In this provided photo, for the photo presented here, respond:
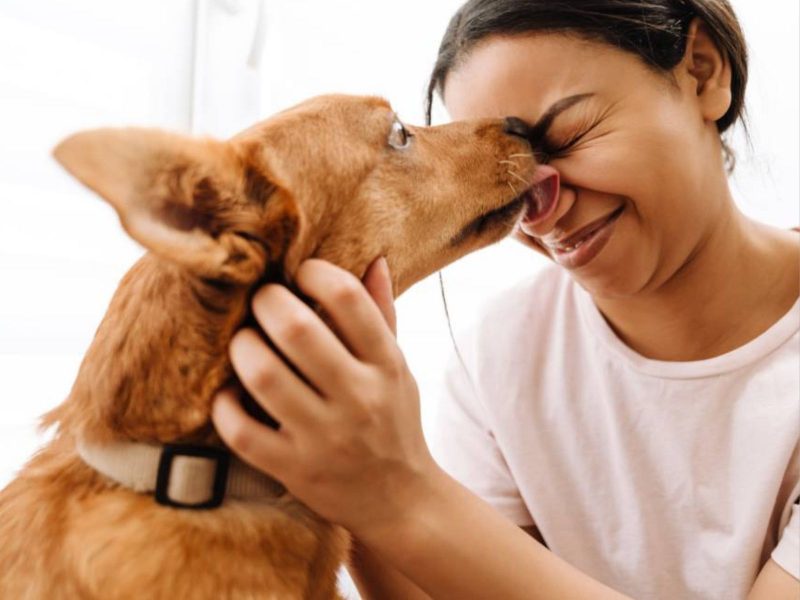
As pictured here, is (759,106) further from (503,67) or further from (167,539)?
(167,539)

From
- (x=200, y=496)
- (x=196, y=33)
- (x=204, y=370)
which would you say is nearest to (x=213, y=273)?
(x=204, y=370)

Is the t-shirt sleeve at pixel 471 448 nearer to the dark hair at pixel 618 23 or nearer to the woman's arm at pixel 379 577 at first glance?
the woman's arm at pixel 379 577

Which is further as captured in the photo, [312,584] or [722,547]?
[722,547]

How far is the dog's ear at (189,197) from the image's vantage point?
1.70 feet

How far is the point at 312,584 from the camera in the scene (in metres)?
0.75

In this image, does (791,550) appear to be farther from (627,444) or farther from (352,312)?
(352,312)

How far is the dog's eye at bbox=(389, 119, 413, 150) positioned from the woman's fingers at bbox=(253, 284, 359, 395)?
15.1 inches

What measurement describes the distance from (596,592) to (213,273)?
571 mm

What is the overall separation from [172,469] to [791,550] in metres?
0.78

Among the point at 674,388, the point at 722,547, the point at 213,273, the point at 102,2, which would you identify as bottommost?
the point at 722,547

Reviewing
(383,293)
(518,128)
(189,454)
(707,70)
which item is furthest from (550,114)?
(189,454)

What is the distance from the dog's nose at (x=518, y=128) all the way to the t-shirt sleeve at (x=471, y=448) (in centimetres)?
49

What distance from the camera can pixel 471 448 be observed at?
1.28 metres

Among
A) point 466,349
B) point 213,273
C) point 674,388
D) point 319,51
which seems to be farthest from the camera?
point 319,51
